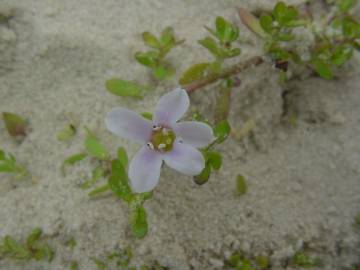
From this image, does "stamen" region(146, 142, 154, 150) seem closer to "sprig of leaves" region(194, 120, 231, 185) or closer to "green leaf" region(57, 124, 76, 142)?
"sprig of leaves" region(194, 120, 231, 185)

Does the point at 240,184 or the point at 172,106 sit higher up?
the point at 172,106

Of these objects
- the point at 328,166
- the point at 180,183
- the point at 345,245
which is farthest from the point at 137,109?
the point at 345,245

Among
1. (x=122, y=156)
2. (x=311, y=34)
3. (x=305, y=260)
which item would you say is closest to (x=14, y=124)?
(x=122, y=156)

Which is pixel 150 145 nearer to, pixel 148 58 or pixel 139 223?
pixel 139 223

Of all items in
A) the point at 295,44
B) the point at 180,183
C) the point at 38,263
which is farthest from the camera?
the point at 295,44

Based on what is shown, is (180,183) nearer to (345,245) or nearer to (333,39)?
(345,245)

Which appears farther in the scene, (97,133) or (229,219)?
(97,133)
